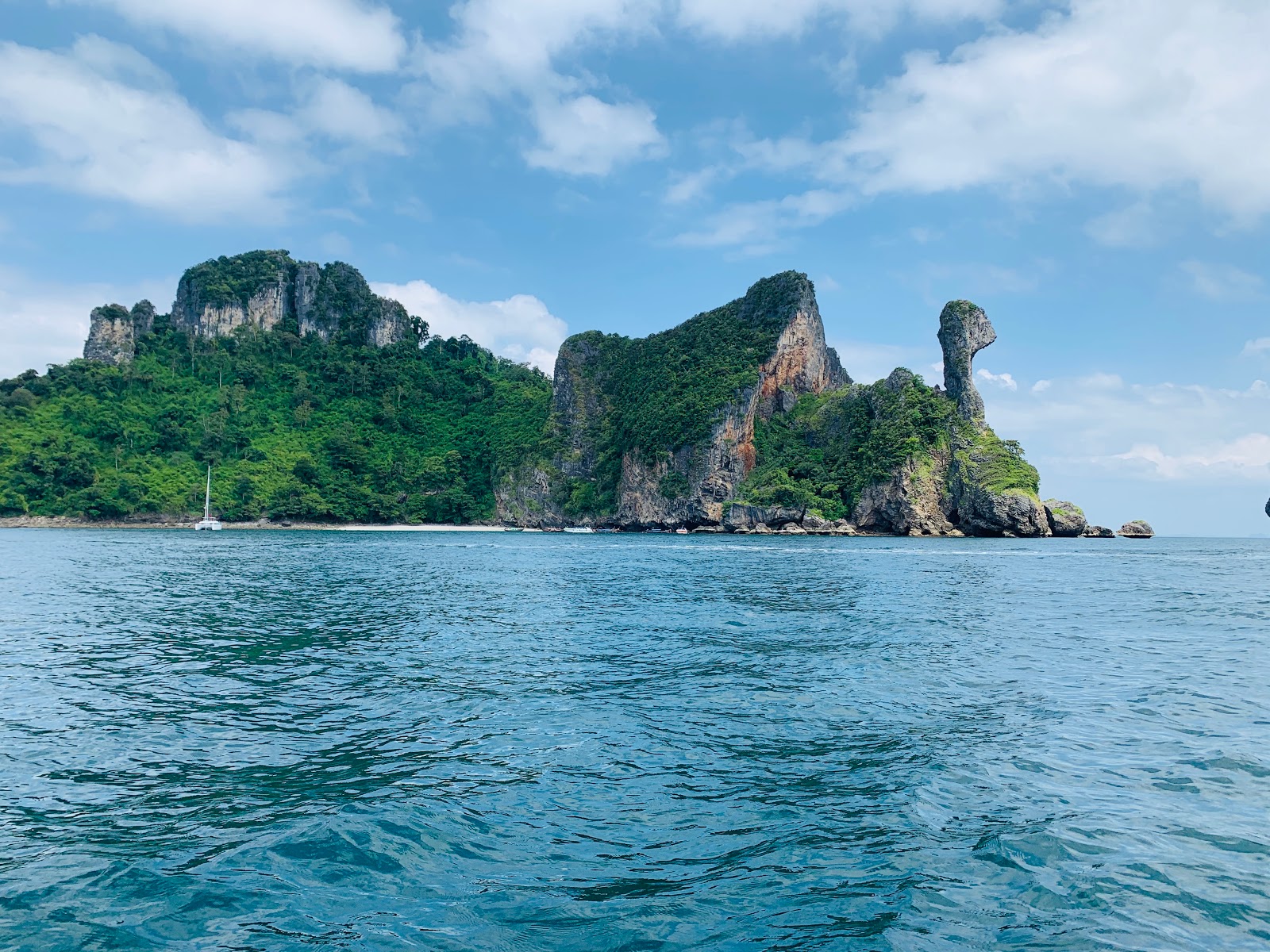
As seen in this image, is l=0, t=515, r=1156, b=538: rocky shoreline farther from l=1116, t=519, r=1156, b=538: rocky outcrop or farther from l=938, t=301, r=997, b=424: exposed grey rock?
l=938, t=301, r=997, b=424: exposed grey rock

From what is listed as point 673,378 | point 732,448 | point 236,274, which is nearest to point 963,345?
point 732,448

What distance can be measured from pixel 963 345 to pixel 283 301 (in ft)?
503

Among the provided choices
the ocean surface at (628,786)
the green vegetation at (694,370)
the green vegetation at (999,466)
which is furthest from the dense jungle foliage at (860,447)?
the ocean surface at (628,786)

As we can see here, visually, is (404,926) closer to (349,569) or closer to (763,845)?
(763,845)

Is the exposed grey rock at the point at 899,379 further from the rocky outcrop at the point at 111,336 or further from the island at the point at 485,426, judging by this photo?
the rocky outcrop at the point at 111,336

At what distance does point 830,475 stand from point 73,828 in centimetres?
12178

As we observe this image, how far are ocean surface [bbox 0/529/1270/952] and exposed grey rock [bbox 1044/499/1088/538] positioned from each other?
91706mm

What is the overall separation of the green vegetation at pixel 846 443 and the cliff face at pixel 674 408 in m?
6.78

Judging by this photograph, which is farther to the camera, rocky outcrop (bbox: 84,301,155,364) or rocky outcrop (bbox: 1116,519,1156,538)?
rocky outcrop (bbox: 84,301,155,364)

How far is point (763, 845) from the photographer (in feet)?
23.9

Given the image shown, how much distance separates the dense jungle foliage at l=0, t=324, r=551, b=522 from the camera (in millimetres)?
114500

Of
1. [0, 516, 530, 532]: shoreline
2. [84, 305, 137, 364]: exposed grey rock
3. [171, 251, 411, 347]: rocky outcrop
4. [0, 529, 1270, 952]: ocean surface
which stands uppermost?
[171, 251, 411, 347]: rocky outcrop

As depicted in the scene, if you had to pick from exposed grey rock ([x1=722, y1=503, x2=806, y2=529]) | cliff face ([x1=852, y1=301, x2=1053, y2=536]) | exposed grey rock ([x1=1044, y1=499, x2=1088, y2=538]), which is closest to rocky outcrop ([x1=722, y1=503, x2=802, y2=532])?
exposed grey rock ([x1=722, y1=503, x2=806, y2=529])

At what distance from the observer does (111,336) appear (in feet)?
486
